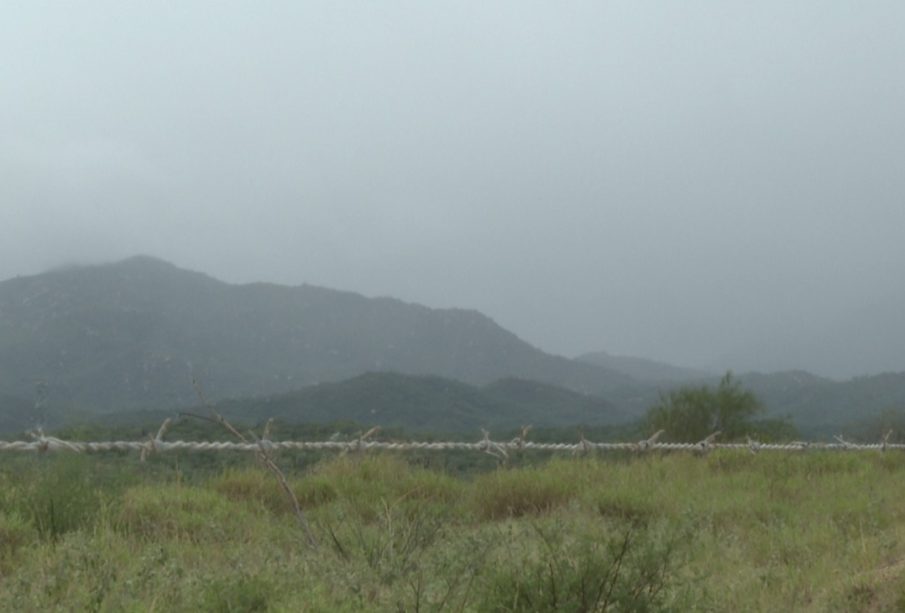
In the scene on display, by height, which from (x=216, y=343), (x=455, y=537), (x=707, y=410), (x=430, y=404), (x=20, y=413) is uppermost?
(x=216, y=343)

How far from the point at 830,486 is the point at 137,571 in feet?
18.2

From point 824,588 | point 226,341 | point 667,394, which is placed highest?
point 226,341

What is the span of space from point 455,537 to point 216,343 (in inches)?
6745

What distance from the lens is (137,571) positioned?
12.1 ft

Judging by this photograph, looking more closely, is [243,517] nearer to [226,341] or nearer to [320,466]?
[320,466]

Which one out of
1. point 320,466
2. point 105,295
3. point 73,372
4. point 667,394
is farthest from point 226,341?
point 320,466

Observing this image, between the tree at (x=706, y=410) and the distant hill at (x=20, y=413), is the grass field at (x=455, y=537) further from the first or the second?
the distant hill at (x=20, y=413)

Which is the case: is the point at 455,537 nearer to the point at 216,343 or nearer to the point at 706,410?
the point at 706,410

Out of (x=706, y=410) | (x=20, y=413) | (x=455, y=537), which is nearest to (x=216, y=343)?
(x=20, y=413)

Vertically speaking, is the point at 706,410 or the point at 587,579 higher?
the point at 706,410

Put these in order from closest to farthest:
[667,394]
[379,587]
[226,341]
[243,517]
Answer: [379,587]
[243,517]
[667,394]
[226,341]

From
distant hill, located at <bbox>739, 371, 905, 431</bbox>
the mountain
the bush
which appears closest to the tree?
the bush

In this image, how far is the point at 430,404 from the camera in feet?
277

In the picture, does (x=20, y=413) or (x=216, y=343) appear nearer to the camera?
(x=20, y=413)
